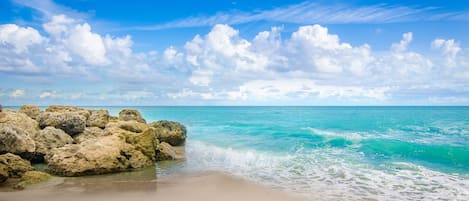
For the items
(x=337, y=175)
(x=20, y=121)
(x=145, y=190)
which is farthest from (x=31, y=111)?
(x=337, y=175)

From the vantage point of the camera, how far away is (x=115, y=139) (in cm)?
1440

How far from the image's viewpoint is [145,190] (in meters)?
10.8

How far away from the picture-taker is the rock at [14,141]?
1336cm

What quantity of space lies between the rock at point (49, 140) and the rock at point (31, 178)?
137 inches

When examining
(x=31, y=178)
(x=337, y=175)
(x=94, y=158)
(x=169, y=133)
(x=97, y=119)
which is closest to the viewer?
(x=31, y=178)

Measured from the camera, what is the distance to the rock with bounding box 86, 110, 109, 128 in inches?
787

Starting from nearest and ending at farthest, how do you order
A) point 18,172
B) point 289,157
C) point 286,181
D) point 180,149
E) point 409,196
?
point 409,196
point 18,172
point 286,181
point 289,157
point 180,149

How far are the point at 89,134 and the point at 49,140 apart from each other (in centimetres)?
275

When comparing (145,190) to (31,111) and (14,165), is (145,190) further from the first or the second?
(31,111)

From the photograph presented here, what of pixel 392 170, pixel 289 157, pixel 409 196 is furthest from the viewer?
pixel 289 157

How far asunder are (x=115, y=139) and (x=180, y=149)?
23.8 feet

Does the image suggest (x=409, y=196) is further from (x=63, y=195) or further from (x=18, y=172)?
(x=18, y=172)

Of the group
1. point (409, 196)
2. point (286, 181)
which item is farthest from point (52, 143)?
point (409, 196)

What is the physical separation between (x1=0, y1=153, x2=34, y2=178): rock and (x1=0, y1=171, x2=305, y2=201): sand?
129cm
